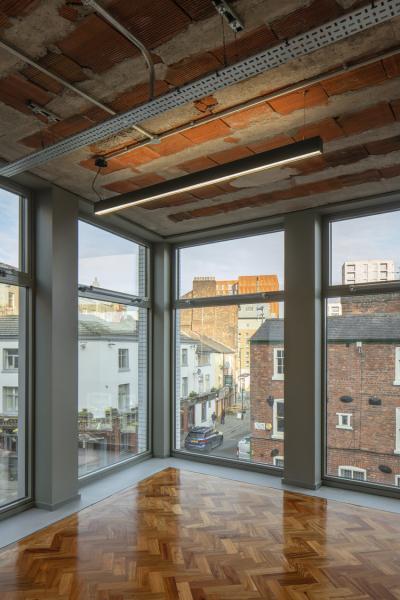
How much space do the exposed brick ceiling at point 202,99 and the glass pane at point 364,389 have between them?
52.8 inches

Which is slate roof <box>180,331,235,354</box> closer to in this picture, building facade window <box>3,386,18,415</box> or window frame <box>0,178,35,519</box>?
window frame <box>0,178,35,519</box>

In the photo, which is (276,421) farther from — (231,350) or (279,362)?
(231,350)

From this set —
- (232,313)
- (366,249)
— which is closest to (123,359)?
(232,313)

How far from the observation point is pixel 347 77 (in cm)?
264

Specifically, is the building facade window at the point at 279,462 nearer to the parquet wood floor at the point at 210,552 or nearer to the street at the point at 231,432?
the street at the point at 231,432

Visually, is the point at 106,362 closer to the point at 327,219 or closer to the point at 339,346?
the point at 339,346

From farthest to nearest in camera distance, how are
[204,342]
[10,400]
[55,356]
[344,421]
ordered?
[204,342]
[344,421]
[55,356]
[10,400]

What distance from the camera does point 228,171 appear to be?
118 inches

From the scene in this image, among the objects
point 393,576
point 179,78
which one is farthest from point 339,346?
point 179,78

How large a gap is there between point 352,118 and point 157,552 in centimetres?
364

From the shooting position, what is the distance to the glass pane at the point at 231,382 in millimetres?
5355

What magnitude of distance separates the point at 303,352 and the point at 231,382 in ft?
3.93

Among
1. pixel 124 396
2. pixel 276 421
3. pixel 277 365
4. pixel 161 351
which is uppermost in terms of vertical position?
pixel 161 351

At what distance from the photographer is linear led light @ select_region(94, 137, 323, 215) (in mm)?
2715
